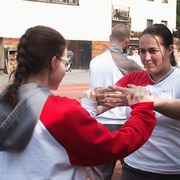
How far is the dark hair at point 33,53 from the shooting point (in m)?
1.86

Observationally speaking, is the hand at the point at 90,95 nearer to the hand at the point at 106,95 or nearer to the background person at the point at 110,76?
the hand at the point at 106,95

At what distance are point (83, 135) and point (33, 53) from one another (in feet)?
1.53

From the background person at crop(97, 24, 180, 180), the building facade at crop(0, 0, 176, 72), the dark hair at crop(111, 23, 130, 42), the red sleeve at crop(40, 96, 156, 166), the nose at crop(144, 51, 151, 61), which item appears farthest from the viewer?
the building facade at crop(0, 0, 176, 72)

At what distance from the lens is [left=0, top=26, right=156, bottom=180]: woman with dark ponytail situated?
175 cm

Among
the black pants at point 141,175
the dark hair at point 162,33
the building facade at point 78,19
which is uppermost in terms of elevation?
the building facade at point 78,19

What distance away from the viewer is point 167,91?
2607mm

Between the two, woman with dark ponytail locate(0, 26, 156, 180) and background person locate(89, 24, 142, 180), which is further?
background person locate(89, 24, 142, 180)

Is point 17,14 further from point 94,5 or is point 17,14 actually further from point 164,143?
point 164,143

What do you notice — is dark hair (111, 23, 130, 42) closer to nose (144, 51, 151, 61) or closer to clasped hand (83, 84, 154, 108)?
nose (144, 51, 151, 61)

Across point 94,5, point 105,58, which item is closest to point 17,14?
point 94,5

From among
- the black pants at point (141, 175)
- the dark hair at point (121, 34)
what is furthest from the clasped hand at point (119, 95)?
the dark hair at point (121, 34)

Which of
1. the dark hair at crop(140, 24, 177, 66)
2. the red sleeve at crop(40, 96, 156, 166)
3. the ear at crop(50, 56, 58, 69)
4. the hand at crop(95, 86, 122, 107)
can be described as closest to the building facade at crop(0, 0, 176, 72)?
the dark hair at crop(140, 24, 177, 66)

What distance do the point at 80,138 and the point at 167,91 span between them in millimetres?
1063

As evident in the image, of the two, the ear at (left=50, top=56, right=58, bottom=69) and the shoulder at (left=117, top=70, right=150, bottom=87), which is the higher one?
the ear at (left=50, top=56, right=58, bottom=69)
